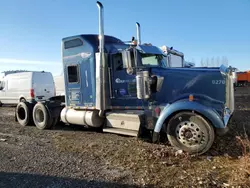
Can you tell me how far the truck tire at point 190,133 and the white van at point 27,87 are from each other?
36.7 feet

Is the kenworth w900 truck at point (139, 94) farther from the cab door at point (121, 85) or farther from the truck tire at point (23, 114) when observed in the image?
the truck tire at point (23, 114)

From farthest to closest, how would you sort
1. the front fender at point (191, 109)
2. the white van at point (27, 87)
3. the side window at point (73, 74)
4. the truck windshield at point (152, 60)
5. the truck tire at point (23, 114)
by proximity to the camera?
the white van at point (27, 87) → the truck tire at point (23, 114) → the side window at point (73, 74) → the truck windshield at point (152, 60) → the front fender at point (191, 109)

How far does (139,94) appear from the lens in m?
6.48

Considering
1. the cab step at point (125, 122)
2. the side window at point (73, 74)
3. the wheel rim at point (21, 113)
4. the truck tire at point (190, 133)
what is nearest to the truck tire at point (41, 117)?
the wheel rim at point (21, 113)

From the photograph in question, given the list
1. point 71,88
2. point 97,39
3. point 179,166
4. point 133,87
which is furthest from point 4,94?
point 179,166

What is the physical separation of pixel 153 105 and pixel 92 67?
7.23 ft

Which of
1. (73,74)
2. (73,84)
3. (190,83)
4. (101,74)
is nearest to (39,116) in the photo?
(73,84)

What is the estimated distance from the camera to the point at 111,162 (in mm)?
5254

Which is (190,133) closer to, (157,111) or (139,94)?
(157,111)

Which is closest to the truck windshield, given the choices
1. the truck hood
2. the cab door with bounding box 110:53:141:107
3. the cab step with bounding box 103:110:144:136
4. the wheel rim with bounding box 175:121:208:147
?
the truck hood

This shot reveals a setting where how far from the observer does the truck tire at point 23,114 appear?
377 inches

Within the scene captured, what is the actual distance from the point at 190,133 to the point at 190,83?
4.08ft

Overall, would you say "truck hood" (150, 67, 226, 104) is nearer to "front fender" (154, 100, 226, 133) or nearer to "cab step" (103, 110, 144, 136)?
"front fender" (154, 100, 226, 133)

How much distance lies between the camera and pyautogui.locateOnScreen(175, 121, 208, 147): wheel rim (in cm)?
565
